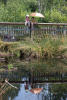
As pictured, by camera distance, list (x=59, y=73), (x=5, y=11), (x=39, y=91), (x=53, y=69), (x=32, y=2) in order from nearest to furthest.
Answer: (x=39, y=91)
(x=59, y=73)
(x=53, y=69)
(x=5, y=11)
(x=32, y=2)

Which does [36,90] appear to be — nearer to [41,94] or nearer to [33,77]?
[41,94]


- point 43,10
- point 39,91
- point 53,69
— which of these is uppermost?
point 39,91

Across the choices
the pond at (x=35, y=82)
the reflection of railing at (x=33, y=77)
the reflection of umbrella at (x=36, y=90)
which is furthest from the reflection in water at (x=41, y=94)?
the reflection of railing at (x=33, y=77)

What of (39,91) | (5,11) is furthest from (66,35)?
(5,11)

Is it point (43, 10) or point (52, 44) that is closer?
point (52, 44)

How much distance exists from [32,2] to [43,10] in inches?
88.8

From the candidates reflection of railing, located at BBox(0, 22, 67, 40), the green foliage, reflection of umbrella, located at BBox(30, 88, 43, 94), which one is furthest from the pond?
the green foliage

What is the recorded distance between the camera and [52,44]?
13141 millimetres

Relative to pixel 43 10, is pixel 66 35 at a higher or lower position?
higher

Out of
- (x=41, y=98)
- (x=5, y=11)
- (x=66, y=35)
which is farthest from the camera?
(x=5, y=11)

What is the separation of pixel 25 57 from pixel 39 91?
242 inches

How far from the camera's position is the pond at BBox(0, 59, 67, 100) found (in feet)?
22.2

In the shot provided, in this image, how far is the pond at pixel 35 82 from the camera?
267 inches

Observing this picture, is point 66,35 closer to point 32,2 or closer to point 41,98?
point 41,98
